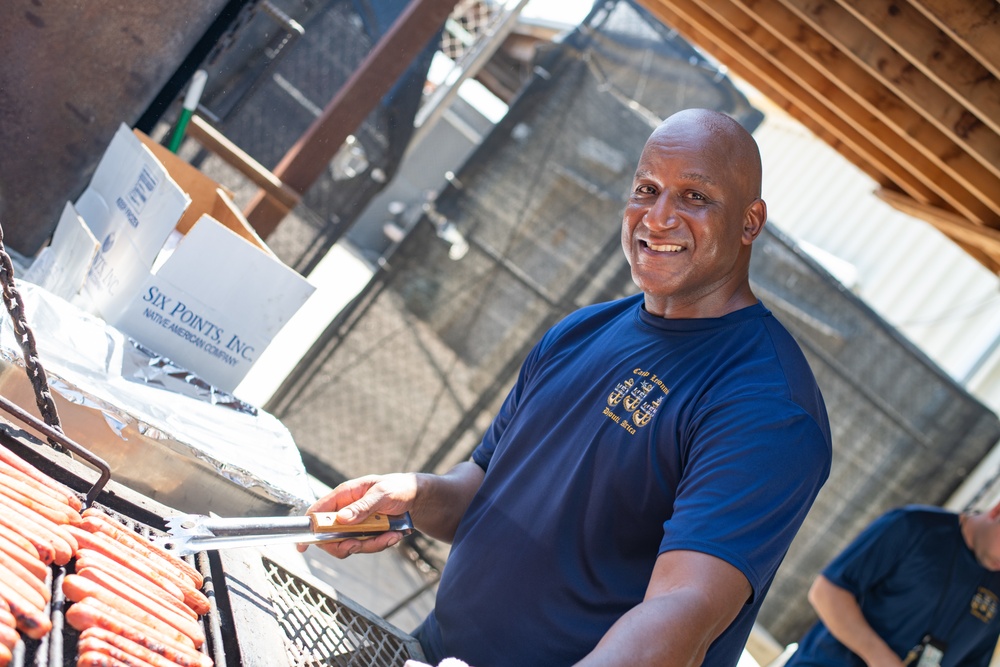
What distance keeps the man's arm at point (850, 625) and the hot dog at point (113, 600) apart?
2875mm

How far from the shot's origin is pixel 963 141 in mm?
4211

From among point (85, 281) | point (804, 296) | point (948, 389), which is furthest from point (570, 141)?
point (85, 281)

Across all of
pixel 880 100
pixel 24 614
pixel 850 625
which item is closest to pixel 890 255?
pixel 880 100

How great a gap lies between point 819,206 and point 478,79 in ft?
18.3

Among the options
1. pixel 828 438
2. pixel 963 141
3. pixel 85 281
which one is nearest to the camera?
pixel 828 438

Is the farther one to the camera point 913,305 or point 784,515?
point 913,305

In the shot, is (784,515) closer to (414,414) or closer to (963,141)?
(963,141)

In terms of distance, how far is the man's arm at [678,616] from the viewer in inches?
57.2

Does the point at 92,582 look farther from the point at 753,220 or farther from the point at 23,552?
the point at 753,220

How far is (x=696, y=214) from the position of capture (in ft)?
6.46

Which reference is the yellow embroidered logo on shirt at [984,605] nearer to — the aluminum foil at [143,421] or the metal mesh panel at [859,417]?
the metal mesh panel at [859,417]

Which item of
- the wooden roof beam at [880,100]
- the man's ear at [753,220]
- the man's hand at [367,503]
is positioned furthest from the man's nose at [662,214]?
the wooden roof beam at [880,100]

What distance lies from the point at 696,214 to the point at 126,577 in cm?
135

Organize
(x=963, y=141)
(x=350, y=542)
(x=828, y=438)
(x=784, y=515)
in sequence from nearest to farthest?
(x=784, y=515) < (x=828, y=438) < (x=350, y=542) < (x=963, y=141)
